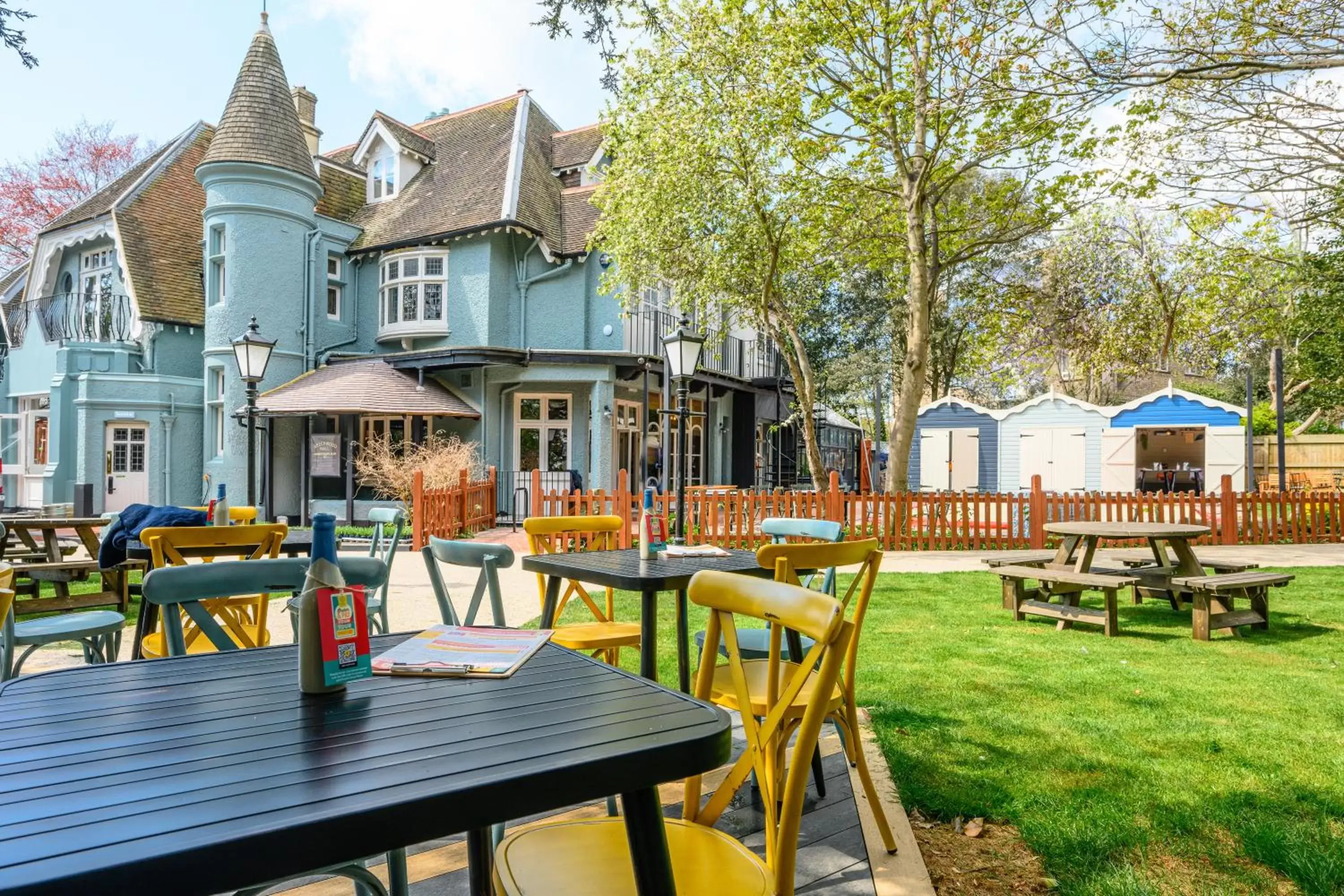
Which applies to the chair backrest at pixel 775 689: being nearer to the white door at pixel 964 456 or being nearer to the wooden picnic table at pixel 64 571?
the wooden picnic table at pixel 64 571

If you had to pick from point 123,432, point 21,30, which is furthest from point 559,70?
point 123,432

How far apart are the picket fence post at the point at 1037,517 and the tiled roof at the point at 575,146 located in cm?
1268

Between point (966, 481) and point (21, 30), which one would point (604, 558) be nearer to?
point (21, 30)

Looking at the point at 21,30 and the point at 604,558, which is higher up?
the point at 21,30

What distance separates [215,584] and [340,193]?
20.3 meters

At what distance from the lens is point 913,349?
1231 cm

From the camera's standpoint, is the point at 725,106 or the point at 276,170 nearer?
the point at 725,106

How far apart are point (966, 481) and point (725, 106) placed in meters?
12.6

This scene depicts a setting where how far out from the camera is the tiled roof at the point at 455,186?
1755cm

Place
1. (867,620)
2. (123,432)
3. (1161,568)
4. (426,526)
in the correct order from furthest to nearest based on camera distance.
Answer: (123,432) → (426,526) → (1161,568) → (867,620)

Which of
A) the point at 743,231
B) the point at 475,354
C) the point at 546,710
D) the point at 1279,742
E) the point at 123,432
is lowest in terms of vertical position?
the point at 1279,742

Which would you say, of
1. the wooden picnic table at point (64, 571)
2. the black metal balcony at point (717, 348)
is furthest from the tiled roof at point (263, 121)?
the wooden picnic table at point (64, 571)

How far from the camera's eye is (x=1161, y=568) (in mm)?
7164

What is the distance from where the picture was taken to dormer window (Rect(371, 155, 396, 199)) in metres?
19.9
